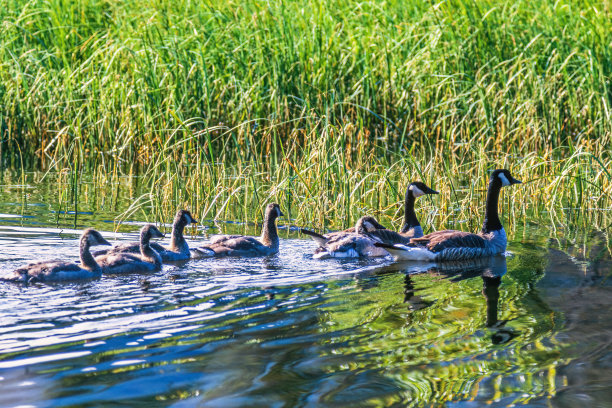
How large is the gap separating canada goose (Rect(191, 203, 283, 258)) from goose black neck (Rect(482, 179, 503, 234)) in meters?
2.41

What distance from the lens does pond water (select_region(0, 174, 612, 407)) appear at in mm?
5266

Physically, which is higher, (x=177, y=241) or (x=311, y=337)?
(x=177, y=241)

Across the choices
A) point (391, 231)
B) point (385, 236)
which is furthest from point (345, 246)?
point (391, 231)

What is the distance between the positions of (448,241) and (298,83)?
654 centimetres

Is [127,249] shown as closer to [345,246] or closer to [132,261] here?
[132,261]

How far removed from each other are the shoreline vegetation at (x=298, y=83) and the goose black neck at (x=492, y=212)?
2.56m

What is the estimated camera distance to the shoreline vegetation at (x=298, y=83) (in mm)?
14602

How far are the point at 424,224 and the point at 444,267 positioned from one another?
2.21 metres

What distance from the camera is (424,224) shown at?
38.3 ft

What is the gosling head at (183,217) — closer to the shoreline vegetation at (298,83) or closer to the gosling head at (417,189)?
the gosling head at (417,189)

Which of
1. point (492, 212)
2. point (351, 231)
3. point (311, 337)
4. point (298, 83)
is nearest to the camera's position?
point (311, 337)

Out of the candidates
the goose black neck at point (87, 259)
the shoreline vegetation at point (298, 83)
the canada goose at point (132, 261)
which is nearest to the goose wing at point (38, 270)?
the goose black neck at point (87, 259)

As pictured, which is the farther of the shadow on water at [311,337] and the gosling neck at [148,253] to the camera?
the gosling neck at [148,253]

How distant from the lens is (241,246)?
969cm
